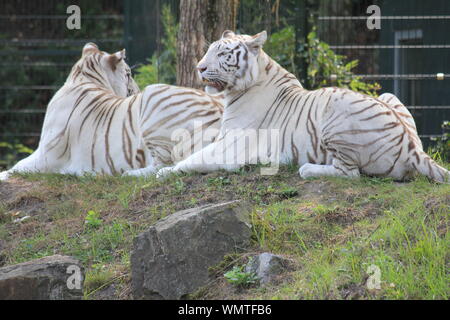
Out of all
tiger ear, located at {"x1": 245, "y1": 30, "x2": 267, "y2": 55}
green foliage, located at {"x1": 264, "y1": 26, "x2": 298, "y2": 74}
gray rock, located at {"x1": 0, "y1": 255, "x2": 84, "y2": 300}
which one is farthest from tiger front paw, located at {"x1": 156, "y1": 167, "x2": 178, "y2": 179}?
green foliage, located at {"x1": 264, "y1": 26, "x2": 298, "y2": 74}

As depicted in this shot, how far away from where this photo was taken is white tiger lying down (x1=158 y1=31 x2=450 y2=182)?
231 inches

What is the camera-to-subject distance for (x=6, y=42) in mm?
11289

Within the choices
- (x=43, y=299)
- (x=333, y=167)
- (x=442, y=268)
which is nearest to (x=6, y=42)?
(x=333, y=167)

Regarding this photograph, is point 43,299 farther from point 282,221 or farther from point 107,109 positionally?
point 107,109

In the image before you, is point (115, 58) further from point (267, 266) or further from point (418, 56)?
point (418, 56)

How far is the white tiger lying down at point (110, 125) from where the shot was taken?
7012 mm

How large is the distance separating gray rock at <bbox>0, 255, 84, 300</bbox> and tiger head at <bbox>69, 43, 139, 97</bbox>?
3.57 m

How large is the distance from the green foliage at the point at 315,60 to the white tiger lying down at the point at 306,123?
7.84ft

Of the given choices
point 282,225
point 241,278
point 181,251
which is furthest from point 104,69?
point 241,278

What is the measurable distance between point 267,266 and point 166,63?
596 centimetres

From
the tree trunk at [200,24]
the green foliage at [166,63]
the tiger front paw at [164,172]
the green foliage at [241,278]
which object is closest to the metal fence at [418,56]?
the tree trunk at [200,24]

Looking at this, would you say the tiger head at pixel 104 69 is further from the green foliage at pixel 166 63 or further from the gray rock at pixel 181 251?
the gray rock at pixel 181 251

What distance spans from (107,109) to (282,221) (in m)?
2.92

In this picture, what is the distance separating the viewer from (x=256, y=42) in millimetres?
6574
